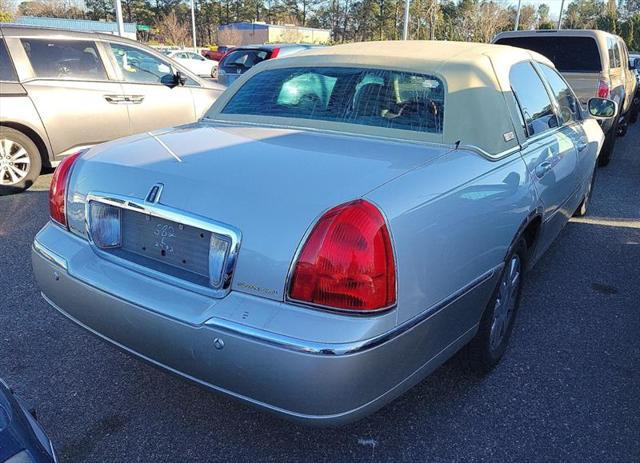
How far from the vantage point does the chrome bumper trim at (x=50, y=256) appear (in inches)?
95.7

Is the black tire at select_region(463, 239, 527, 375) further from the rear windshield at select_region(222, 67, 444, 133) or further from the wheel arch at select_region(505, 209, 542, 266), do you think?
the rear windshield at select_region(222, 67, 444, 133)

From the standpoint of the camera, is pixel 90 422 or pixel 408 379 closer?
pixel 408 379

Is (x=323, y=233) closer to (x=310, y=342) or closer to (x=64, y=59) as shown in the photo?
(x=310, y=342)

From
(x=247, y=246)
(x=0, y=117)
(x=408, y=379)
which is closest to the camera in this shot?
(x=247, y=246)

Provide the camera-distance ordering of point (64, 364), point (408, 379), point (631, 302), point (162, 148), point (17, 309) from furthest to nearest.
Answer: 1. point (631, 302)
2. point (17, 309)
3. point (64, 364)
4. point (162, 148)
5. point (408, 379)

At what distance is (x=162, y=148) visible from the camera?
2.49m

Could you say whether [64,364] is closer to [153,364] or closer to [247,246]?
[153,364]

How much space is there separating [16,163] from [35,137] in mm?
348

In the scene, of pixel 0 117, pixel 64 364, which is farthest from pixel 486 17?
pixel 64 364

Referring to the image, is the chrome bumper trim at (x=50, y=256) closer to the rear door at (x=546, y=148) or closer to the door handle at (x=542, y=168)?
the rear door at (x=546, y=148)

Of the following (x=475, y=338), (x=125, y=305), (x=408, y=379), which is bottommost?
(x=475, y=338)

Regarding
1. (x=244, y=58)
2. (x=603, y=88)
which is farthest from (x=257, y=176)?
(x=244, y=58)

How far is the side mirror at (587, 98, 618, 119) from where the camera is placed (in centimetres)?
471

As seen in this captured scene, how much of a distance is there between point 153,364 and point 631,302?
3.20 m
